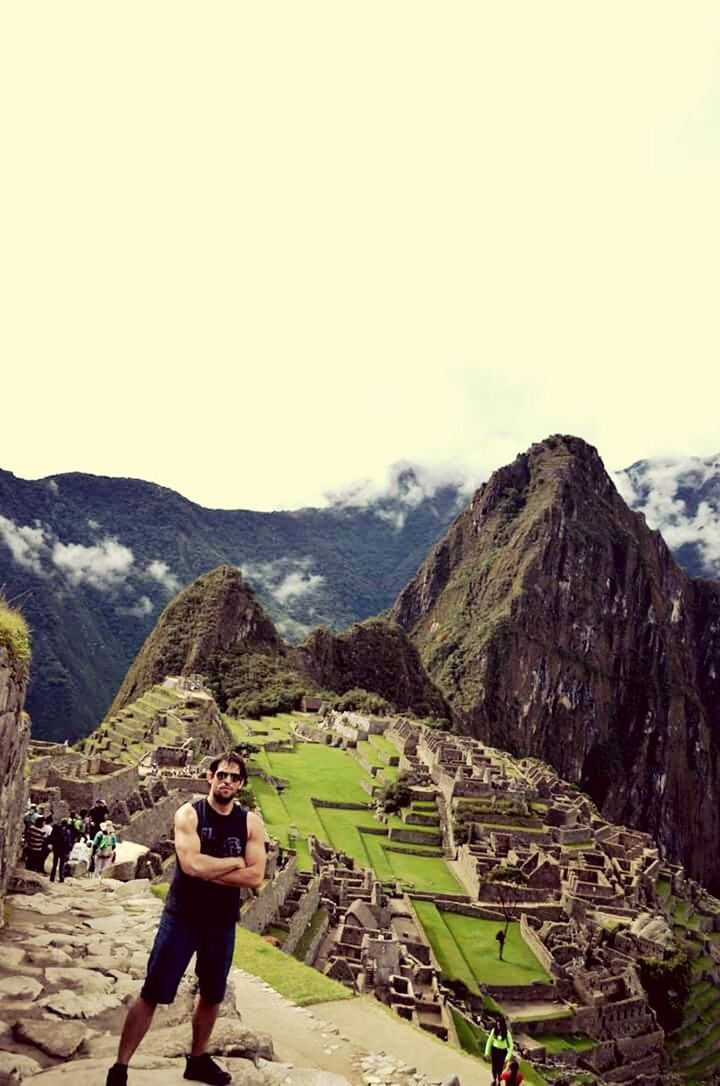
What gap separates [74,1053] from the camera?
5.25 m

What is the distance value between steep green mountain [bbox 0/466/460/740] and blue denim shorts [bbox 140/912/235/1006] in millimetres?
53786

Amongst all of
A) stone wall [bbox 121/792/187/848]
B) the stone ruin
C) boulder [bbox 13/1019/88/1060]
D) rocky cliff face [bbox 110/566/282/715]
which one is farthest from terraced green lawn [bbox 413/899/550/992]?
rocky cliff face [bbox 110/566/282/715]

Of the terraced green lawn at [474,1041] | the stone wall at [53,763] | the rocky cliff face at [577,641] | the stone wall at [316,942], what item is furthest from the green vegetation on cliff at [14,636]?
the rocky cliff face at [577,641]

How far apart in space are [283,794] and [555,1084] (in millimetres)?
20728

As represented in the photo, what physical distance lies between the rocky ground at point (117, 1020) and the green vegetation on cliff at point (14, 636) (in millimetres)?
2294

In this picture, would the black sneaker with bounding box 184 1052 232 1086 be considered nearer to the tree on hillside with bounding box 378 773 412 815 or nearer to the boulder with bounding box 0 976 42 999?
the boulder with bounding box 0 976 42 999

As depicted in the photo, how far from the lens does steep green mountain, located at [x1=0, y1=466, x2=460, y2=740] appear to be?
77.9 meters

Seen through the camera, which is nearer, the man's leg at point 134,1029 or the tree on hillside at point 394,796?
the man's leg at point 134,1029

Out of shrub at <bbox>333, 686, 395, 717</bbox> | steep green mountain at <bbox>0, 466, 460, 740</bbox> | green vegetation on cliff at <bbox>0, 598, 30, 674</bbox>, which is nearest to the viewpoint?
green vegetation on cliff at <bbox>0, 598, 30, 674</bbox>

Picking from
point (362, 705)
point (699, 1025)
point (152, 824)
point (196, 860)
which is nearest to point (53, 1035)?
point (196, 860)

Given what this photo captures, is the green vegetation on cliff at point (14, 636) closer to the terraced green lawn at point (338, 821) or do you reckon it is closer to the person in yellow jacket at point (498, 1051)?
the person in yellow jacket at point (498, 1051)

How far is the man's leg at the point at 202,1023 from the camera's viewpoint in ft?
16.5

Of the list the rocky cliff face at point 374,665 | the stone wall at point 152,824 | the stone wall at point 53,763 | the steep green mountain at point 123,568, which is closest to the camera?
the stone wall at point 152,824

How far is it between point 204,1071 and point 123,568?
112036 millimetres
